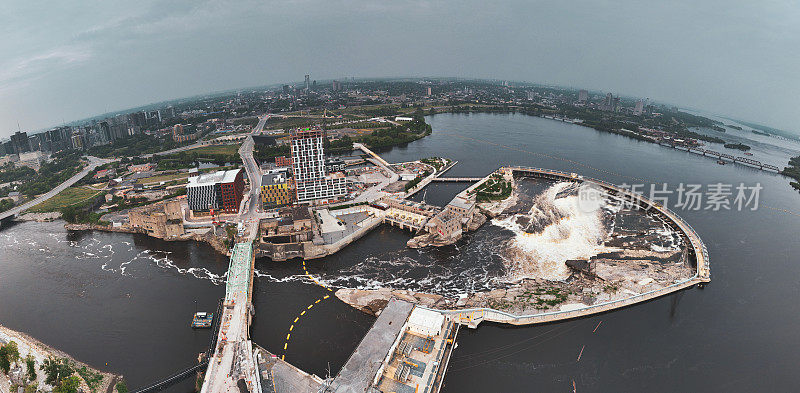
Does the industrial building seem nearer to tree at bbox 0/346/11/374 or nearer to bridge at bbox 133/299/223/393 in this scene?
bridge at bbox 133/299/223/393

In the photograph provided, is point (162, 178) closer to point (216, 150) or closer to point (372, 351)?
point (216, 150)

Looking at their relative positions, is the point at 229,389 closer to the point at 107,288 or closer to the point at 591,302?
the point at 107,288

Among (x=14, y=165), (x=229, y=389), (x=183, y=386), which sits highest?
(x=14, y=165)

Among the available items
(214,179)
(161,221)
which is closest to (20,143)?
(214,179)

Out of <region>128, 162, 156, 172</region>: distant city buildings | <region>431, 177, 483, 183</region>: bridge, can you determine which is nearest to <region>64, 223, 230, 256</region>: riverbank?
<region>128, 162, 156, 172</region>: distant city buildings

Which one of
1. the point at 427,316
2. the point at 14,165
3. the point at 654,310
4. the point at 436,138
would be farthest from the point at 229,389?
the point at 14,165

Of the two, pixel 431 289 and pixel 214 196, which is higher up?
pixel 214 196

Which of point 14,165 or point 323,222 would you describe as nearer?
point 323,222
